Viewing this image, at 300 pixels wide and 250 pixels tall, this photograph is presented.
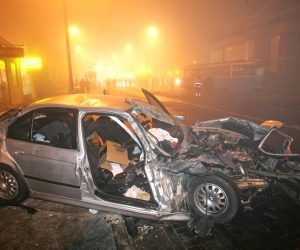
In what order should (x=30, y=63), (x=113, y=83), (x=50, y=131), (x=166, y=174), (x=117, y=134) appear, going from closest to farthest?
1. (x=166, y=174)
2. (x=50, y=131)
3. (x=117, y=134)
4. (x=30, y=63)
5. (x=113, y=83)

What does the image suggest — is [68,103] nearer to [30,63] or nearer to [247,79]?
[30,63]

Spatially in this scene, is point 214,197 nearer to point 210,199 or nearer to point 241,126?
point 210,199

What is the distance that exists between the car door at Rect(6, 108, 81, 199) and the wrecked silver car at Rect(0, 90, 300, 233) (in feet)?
0.05

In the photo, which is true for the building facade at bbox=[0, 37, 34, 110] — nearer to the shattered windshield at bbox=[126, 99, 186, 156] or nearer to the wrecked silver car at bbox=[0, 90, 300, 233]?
the wrecked silver car at bbox=[0, 90, 300, 233]

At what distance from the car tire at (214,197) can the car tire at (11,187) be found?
8.34ft

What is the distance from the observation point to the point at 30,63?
19734 mm


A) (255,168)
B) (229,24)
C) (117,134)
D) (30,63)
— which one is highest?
(229,24)

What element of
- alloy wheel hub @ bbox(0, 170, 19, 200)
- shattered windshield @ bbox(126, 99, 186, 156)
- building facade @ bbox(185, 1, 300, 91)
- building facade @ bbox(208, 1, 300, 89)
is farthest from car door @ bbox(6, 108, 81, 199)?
building facade @ bbox(208, 1, 300, 89)

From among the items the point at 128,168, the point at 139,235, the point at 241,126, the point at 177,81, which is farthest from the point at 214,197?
the point at 177,81

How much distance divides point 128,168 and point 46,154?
1.19m

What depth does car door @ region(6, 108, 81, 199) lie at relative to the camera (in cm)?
398

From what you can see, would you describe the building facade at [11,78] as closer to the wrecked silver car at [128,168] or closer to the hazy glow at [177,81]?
the wrecked silver car at [128,168]

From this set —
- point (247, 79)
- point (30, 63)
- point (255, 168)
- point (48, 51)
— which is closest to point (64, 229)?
point (255, 168)

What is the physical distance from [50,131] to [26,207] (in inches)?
48.9
